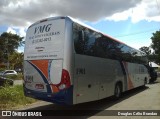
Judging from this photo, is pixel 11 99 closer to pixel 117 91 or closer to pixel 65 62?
pixel 65 62

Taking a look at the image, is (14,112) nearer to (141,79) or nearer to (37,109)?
(37,109)

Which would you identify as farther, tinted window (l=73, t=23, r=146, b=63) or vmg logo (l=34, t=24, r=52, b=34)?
vmg logo (l=34, t=24, r=52, b=34)

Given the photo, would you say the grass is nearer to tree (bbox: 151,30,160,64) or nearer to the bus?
the bus

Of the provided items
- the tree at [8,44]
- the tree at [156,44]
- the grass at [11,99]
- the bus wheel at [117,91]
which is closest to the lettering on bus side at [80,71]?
the grass at [11,99]

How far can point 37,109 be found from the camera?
10.9 m

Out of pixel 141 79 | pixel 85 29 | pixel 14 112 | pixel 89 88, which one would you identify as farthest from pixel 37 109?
pixel 141 79

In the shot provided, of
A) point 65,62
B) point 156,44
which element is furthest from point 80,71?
point 156,44

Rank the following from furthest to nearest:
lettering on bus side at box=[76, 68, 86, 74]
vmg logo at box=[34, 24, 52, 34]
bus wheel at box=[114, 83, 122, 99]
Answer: bus wheel at box=[114, 83, 122, 99]
vmg logo at box=[34, 24, 52, 34]
lettering on bus side at box=[76, 68, 86, 74]

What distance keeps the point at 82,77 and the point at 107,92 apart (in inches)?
116

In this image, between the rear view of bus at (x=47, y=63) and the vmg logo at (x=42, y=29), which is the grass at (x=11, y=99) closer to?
the rear view of bus at (x=47, y=63)

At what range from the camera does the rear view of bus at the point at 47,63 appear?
900cm

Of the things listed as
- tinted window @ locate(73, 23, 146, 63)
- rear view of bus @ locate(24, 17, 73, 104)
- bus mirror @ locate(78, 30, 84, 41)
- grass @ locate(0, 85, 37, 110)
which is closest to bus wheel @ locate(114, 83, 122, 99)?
tinted window @ locate(73, 23, 146, 63)

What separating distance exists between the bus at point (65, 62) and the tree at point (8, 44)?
78713mm

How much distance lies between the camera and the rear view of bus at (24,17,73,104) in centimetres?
900
